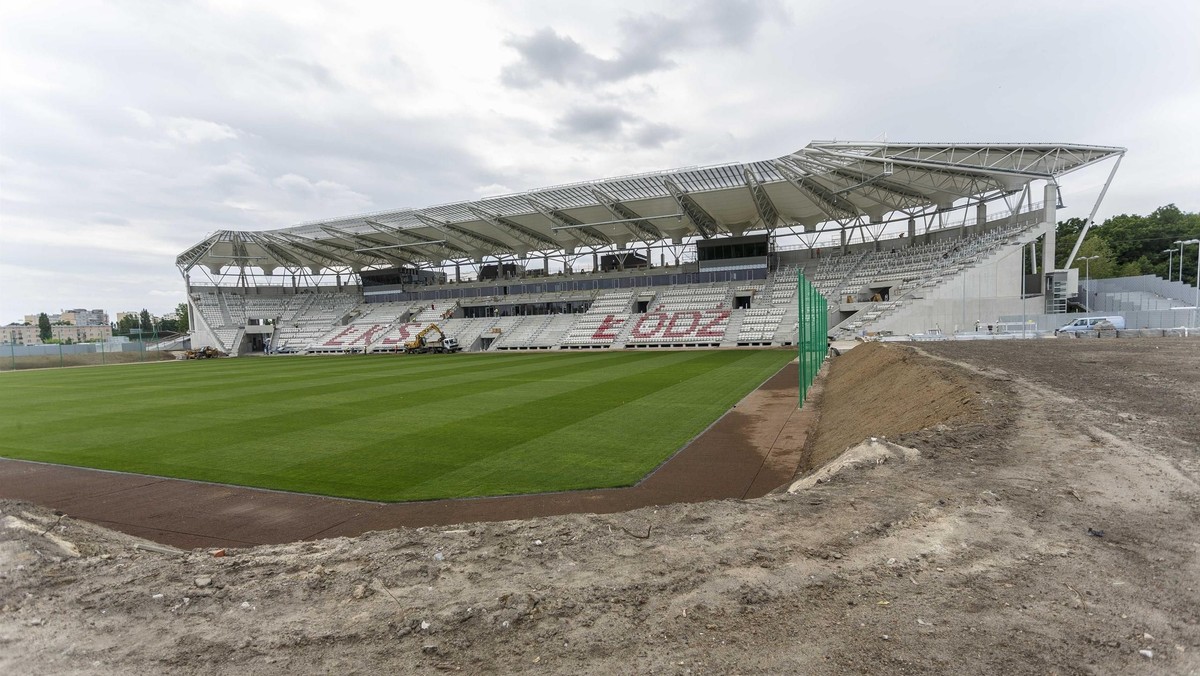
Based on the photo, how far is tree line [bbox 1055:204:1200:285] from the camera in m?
57.1

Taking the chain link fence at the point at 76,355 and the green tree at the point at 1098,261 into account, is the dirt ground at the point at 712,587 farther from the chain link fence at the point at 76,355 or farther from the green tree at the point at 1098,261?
the green tree at the point at 1098,261

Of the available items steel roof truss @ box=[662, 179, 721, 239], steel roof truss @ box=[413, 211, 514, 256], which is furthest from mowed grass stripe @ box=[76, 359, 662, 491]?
steel roof truss @ box=[413, 211, 514, 256]

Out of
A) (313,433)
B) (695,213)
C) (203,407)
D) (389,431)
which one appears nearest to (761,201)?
(695,213)

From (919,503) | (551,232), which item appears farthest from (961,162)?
(919,503)

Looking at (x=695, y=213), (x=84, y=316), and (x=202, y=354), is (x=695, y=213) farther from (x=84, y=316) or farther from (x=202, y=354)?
(x=84, y=316)

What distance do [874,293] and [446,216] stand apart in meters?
39.5

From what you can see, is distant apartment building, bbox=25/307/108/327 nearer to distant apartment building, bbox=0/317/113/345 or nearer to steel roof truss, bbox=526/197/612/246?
distant apartment building, bbox=0/317/113/345

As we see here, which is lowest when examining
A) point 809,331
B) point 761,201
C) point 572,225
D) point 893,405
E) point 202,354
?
point 202,354

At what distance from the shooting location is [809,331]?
18.5m

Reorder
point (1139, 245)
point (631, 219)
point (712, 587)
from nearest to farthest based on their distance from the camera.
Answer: point (712, 587) < point (631, 219) < point (1139, 245)

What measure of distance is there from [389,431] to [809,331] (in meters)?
14.7

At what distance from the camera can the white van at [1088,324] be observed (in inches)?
1162

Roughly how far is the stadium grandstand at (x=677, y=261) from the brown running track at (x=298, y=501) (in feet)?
103

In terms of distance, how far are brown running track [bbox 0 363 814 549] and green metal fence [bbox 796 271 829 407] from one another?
488cm
